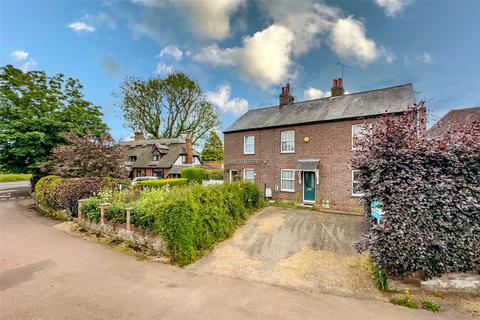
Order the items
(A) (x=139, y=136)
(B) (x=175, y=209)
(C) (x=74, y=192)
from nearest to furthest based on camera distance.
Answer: (B) (x=175, y=209) → (C) (x=74, y=192) → (A) (x=139, y=136)

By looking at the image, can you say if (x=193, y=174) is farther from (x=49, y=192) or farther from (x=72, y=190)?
(x=72, y=190)

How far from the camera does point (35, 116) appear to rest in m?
17.5

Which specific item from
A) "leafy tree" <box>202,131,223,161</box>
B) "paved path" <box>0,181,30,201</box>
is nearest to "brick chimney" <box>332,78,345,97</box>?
"paved path" <box>0,181,30,201</box>

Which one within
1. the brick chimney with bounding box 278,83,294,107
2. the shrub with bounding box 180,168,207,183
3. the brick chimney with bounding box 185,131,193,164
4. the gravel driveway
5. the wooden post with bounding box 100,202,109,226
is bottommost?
the gravel driveway

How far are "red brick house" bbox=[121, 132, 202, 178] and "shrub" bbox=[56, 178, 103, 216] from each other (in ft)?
52.9

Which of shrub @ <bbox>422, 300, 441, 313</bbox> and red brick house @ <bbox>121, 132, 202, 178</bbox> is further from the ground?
red brick house @ <bbox>121, 132, 202, 178</bbox>

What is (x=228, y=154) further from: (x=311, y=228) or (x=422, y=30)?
(x=422, y=30)

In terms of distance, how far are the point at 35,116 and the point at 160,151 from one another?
45.7 feet

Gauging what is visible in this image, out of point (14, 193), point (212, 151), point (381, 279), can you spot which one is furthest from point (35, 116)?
point (212, 151)

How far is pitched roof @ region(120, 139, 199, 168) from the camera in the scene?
29.7 metres

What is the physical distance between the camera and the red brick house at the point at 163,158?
29297 mm

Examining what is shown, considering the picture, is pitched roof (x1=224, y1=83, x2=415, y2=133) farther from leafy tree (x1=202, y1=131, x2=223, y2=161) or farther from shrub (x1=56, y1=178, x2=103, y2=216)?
leafy tree (x1=202, y1=131, x2=223, y2=161)

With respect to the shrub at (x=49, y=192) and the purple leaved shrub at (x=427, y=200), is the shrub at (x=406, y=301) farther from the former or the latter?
the shrub at (x=49, y=192)

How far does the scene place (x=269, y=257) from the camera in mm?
6785
